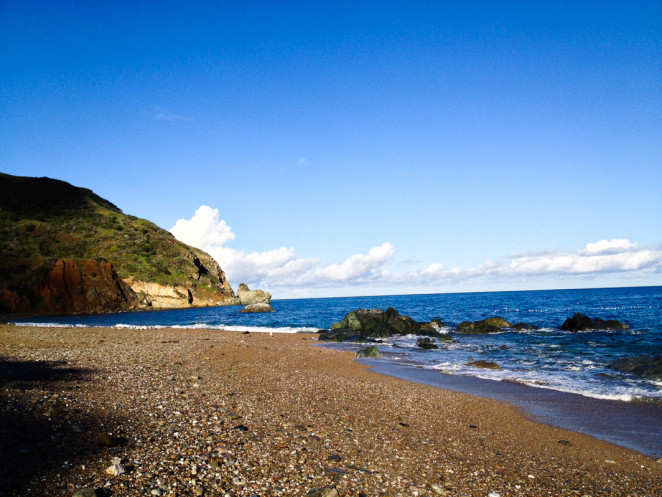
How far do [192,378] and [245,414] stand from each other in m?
4.96

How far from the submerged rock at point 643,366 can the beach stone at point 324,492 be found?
19289 millimetres

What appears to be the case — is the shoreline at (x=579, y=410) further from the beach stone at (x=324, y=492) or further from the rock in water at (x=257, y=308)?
the rock in water at (x=257, y=308)

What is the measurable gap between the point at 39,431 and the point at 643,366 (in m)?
24.8

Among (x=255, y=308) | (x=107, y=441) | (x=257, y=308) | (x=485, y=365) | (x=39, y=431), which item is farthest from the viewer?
(x=257, y=308)

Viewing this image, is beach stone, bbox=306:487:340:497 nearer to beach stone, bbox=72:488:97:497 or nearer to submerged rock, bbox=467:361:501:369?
beach stone, bbox=72:488:97:497

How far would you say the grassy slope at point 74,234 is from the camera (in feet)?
318

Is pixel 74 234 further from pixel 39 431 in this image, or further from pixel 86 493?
pixel 86 493

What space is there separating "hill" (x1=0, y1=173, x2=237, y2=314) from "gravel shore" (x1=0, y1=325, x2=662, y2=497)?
81.1m

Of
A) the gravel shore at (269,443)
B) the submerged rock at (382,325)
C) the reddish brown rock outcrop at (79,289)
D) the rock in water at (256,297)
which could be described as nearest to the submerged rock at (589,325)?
the submerged rock at (382,325)

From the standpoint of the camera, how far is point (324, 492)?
20.4ft

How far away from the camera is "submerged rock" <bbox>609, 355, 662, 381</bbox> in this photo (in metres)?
18.6

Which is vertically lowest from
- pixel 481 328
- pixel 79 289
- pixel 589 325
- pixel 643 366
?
pixel 481 328

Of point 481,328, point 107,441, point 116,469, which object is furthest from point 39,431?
point 481,328

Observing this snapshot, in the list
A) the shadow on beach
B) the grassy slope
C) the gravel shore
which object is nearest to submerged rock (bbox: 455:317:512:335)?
the gravel shore
